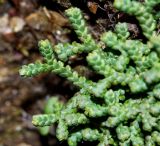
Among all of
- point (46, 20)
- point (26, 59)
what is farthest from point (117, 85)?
point (26, 59)

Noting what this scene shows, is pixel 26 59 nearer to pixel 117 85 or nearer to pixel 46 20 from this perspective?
pixel 46 20

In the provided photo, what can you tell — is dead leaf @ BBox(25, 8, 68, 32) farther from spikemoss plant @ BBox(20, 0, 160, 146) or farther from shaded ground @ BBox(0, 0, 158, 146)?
spikemoss plant @ BBox(20, 0, 160, 146)

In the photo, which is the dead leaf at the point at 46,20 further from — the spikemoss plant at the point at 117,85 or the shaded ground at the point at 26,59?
the spikemoss plant at the point at 117,85

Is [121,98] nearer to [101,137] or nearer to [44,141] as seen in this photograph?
[101,137]

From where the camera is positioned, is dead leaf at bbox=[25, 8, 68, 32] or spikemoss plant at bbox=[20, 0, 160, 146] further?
dead leaf at bbox=[25, 8, 68, 32]

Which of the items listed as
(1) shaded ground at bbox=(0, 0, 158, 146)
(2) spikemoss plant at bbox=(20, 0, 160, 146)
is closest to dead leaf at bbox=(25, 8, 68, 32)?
(1) shaded ground at bbox=(0, 0, 158, 146)

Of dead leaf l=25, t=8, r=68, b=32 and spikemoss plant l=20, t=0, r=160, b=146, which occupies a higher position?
spikemoss plant l=20, t=0, r=160, b=146

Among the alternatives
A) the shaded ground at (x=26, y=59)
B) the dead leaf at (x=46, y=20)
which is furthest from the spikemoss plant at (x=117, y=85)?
the dead leaf at (x=46, y=20)
